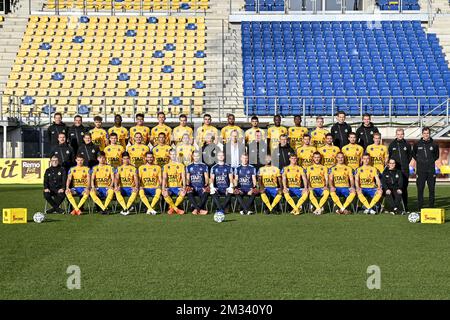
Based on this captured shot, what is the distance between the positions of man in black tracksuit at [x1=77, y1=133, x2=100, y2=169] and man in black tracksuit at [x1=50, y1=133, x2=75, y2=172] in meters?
0.22

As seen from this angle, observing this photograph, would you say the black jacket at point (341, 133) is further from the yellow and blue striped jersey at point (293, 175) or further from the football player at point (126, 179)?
the football player at point (126, 179)

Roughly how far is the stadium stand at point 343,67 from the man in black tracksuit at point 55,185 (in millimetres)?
14115

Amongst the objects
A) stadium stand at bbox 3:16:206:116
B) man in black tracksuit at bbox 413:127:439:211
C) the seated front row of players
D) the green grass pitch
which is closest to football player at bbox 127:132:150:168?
the seated front row of players

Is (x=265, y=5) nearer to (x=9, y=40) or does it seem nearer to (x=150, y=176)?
(x=9, y=40)

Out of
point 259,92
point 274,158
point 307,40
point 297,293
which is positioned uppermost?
point 307,40

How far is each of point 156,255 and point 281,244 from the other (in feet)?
6.16

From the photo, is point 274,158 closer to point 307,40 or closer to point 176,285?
point 176,285

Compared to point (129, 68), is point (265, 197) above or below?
below

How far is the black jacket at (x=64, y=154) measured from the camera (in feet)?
49.7

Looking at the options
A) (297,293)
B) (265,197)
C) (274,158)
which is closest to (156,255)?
(297,293)

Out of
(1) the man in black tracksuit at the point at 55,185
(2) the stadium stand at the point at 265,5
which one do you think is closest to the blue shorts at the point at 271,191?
(1) the man in black tracksuit at the point at 55,185

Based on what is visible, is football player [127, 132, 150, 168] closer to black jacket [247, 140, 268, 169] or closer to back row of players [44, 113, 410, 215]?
back row of players [44, 113, 410, 215]

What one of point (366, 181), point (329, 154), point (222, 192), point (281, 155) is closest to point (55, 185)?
point (222, 192)

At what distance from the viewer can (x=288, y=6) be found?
3706 centimetres
